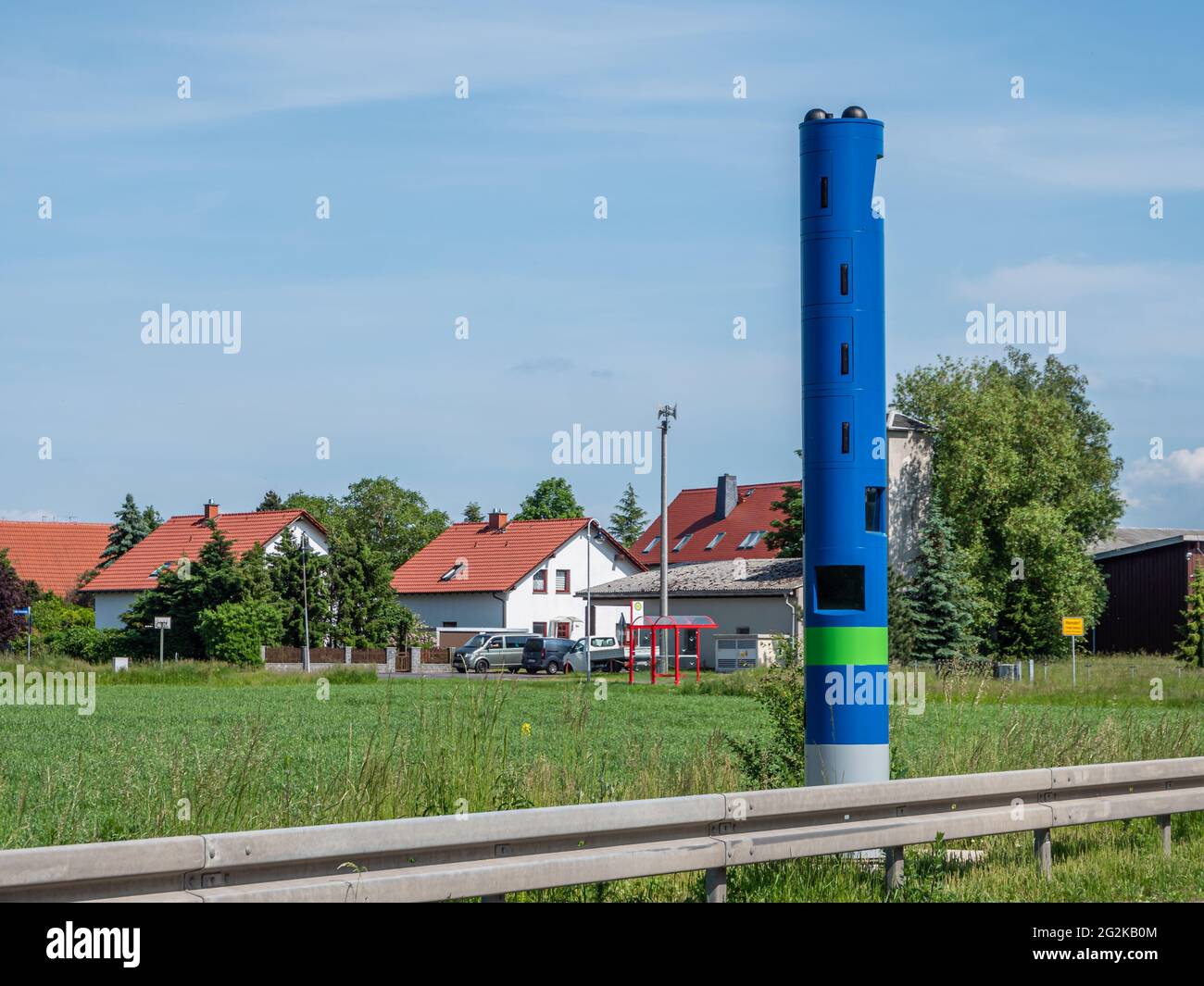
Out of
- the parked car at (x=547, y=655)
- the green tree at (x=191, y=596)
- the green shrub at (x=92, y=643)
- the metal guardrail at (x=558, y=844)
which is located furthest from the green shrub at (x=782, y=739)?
the green shrub at (x=92, y=643)

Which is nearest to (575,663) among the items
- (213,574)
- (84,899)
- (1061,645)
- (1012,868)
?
(213,574)

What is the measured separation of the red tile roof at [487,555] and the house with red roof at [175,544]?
550 cm

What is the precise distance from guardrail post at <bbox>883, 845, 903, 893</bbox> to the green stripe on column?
2.24 m

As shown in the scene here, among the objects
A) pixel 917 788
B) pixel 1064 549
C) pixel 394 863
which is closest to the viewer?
pixel 394 863

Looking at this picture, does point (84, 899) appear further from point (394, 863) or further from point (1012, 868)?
point (1012, 868)

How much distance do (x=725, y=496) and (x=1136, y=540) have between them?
24180 millimetres

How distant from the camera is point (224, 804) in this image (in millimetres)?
8852

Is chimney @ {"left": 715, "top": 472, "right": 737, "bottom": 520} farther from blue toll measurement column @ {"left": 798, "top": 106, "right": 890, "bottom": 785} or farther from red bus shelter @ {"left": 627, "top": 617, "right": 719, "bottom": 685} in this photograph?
blue toll measurement column @ {"left": 798, "top": 106, "right": 890, "bottom": 785}

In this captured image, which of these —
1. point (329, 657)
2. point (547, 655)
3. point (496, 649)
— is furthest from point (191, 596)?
point (547, 655)

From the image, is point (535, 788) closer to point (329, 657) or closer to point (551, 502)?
point (329, 657)

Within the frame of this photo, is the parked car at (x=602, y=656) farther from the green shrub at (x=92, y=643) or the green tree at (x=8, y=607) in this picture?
the green tree at (x=8, y=607)

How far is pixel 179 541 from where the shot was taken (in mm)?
81750
